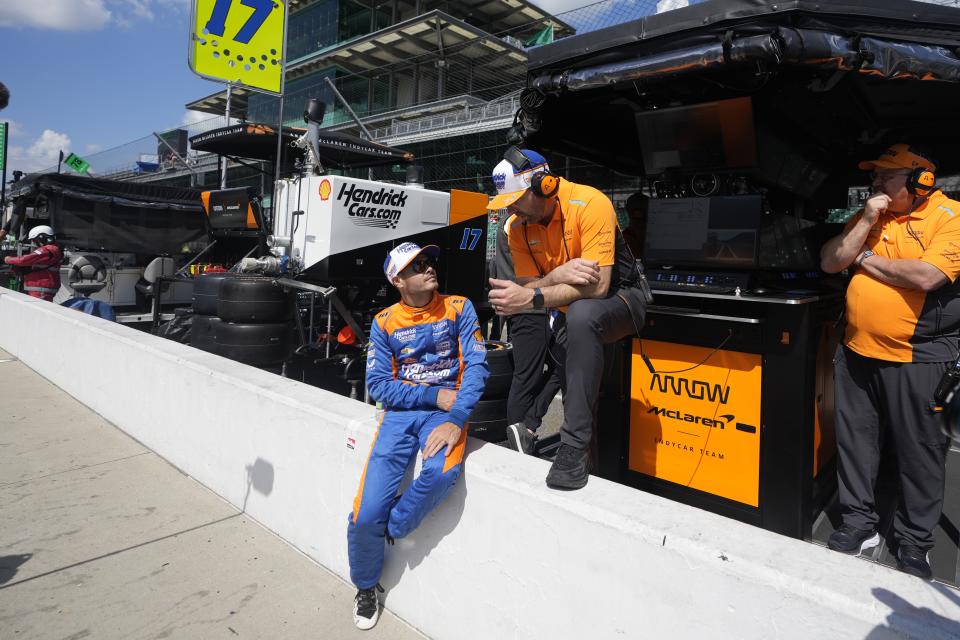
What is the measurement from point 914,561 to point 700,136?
2.36 metres

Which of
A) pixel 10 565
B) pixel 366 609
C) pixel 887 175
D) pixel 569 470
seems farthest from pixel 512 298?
pixel 10 565

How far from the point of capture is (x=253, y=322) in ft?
17.6

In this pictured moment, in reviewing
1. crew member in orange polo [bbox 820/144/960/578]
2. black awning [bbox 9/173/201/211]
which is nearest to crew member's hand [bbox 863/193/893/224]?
crew member in orange polo [bbox 820/144/960/578]

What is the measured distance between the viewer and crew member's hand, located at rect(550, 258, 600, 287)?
2.65m

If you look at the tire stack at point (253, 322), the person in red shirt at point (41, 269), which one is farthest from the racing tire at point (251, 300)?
the person in red shirt at point (41, 269)

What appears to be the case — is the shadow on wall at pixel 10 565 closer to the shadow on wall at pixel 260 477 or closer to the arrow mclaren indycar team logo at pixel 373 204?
the shadow on wall at pixel 260 477

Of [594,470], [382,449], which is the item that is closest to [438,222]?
[594,470]

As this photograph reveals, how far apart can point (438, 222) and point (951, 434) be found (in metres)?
4.83

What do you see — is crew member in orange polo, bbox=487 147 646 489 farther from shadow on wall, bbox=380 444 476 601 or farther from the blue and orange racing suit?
shadow on wall, bbox=380 444 476 601

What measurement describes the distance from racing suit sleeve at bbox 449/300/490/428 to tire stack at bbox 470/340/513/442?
4.07 feet

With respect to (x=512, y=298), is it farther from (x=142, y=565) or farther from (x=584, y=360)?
(x=142, y=565)

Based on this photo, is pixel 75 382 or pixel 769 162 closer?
pixel 769 162

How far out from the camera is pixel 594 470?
139 inches

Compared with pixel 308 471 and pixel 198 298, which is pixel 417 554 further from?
pixel 198 298
